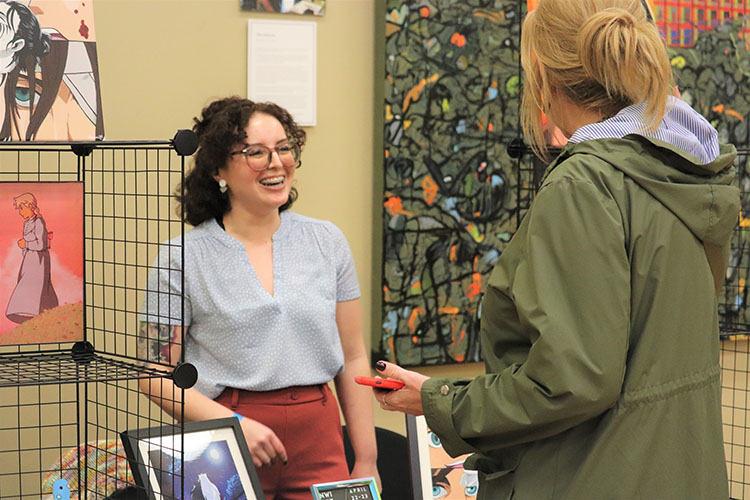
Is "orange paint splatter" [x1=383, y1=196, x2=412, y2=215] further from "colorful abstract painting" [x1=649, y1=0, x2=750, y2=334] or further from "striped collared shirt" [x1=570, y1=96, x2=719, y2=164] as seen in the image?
"striped collared shirt" [x1=570, y1=96, x2=719, y2=164]

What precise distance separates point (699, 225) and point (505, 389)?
39cm

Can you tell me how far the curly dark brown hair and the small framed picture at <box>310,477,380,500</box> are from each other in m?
→ 0.87

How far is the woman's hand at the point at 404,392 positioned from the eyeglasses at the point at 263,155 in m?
0.93

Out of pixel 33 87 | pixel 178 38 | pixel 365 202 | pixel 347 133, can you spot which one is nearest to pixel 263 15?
pixel 178 38

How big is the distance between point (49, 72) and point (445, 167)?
1815mm

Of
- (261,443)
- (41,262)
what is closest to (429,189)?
(261,443)

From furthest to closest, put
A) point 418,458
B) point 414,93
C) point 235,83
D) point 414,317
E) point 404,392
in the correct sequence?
point 414,317
point 414,93
point 235,83
point 418,458
point 404,392

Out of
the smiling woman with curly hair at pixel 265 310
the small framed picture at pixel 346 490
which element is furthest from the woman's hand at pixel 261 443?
the small framed picture at pixel 346 490

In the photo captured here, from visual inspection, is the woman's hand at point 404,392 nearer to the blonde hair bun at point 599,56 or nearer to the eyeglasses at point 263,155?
the blonde hair bun at point 599,56

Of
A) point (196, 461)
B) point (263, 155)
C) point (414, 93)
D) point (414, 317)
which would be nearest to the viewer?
point (196, 461)

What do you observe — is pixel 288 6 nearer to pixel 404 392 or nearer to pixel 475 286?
pixel 475 286

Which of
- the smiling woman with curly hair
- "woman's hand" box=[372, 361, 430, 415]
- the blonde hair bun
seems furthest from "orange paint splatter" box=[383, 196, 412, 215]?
the blonde hair bun

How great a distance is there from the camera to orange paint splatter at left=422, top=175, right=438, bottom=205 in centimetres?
317

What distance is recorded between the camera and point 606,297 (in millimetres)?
1268
